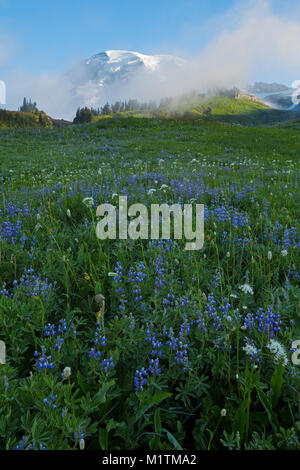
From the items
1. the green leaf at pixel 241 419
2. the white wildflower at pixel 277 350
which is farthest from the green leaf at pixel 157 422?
the white wildflower at pixel 277 350

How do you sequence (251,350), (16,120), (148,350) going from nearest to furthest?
(251,350) < (148,350) < (16,120)

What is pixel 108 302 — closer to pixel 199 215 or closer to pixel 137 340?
pixel 137 340

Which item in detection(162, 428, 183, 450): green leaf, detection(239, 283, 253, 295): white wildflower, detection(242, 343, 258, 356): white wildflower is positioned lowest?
detection(162, 428, 183, 450): green leaf

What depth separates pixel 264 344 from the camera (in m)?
2.40

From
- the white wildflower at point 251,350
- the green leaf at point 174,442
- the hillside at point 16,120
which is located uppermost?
the hillside at point 16,120

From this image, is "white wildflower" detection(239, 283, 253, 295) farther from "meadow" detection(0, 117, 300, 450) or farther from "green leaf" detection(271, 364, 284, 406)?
"green leaf" detection(271, 364, 284, 406)

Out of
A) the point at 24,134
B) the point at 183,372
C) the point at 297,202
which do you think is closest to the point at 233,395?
the point at 183,372

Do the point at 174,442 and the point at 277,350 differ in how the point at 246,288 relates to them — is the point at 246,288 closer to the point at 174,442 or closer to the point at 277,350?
the point at 277,350

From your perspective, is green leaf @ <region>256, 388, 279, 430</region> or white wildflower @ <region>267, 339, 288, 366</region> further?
white wildflower @ <region>267, 339, 288, 366</region>

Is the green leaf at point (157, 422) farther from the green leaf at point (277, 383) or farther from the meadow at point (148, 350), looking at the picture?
the green leaf at point (277, 383)

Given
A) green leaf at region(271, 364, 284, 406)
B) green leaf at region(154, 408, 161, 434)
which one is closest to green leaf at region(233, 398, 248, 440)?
green leaf at region(271, 364, 284, 406)

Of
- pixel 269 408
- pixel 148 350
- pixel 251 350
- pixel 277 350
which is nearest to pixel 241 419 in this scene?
pixel 269 408

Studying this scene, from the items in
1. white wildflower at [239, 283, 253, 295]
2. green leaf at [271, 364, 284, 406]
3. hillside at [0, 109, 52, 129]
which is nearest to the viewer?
green leaf at [271, 364, 284, 406]
